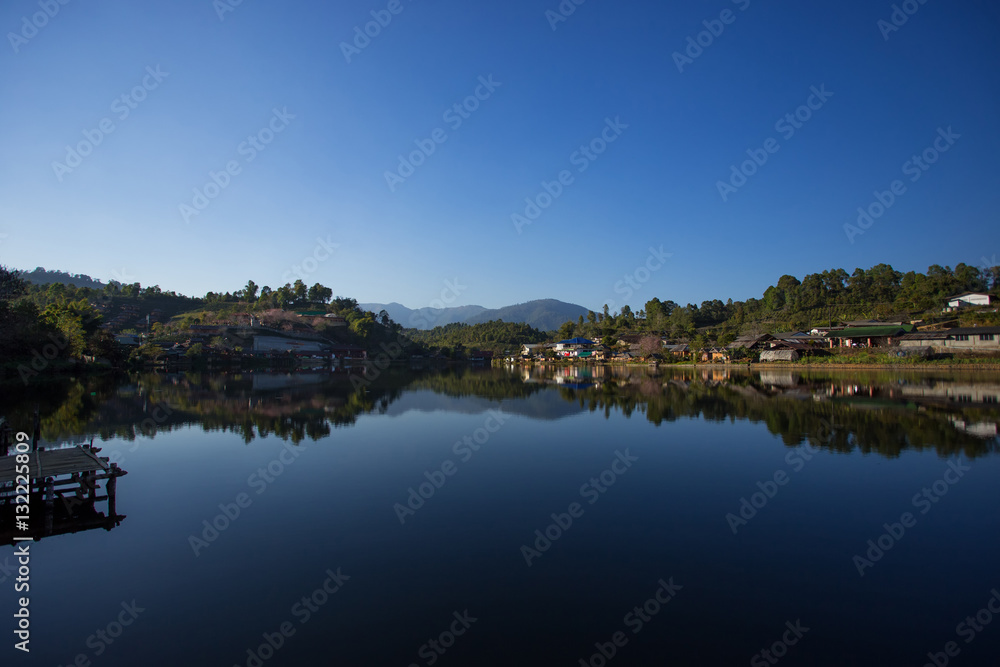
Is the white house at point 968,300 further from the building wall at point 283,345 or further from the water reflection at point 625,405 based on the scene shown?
the building wall at point 283,345

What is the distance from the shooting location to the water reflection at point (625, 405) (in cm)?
1299

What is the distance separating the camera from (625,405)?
19.6m

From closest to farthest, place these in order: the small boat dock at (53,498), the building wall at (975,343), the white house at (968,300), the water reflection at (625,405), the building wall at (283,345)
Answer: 1. the small boat dock at (53,498)
2. the water reflection at (625,405)
3. the building wall at (975,343)
4. the white house at (968,300)
5. the building wall at (283,345)

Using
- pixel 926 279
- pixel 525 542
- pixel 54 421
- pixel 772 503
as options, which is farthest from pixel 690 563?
pixel 926 279

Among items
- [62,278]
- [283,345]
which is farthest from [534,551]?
[62,278]

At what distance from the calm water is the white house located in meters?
41.6

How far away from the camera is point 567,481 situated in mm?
9297

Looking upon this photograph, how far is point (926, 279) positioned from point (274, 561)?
66.1 metres

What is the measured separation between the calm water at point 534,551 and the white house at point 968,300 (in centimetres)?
4157

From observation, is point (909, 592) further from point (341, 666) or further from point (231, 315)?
point (231, 315)

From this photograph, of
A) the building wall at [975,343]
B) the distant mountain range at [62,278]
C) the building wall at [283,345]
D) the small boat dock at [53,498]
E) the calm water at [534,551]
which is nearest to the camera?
the calm water at [534,551]

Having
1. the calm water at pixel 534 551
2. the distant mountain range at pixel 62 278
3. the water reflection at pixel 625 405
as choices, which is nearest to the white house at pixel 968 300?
the water reflection at pixel 625 405

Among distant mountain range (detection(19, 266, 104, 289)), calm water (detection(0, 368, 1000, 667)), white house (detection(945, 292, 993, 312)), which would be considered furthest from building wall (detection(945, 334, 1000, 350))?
distant mountain range (detection(19, 266, 104, 289))

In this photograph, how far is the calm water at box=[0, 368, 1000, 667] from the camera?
4.37 m
